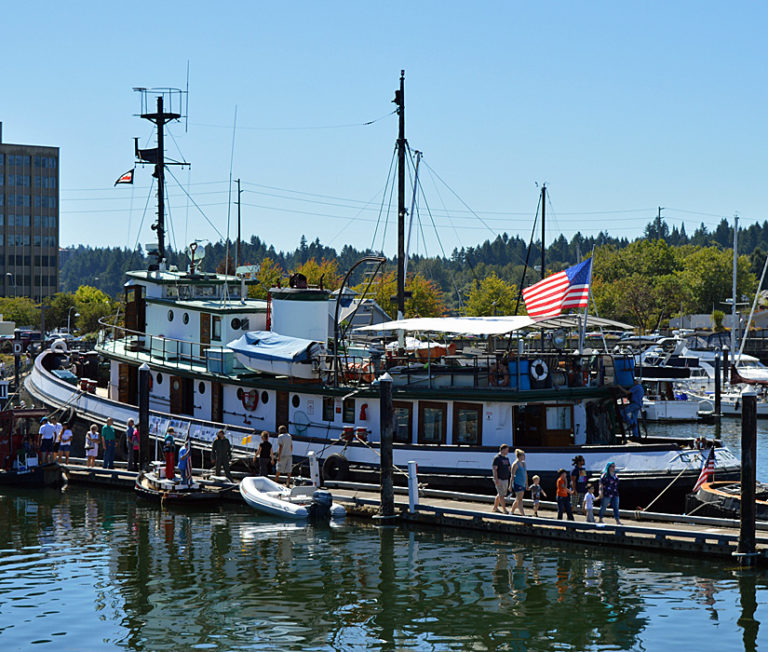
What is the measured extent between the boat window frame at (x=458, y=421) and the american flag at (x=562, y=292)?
9.49 ft

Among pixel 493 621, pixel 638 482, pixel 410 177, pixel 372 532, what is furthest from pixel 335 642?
pixel 410 177

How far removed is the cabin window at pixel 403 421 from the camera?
27.1m

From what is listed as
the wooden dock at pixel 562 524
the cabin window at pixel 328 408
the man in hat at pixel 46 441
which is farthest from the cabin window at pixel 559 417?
the man in hat at pixel 46 441

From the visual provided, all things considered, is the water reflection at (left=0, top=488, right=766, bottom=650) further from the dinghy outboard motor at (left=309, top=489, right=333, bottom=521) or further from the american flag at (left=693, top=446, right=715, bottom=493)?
the american flag at (left=693, top=446, right=715, bottom=493)

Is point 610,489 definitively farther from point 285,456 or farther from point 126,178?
point 126,178

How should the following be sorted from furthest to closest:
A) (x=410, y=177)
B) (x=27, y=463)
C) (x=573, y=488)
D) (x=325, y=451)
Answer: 1. (x=410, y=177)
2. (x=27, y=463)
3. (x=325, y=451)
4. (x=573, y=488)

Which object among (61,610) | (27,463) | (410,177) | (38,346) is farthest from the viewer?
(38,346)

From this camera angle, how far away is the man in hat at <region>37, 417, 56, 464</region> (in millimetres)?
30109

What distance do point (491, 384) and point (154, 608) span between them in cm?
1099

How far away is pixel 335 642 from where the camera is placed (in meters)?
16.4

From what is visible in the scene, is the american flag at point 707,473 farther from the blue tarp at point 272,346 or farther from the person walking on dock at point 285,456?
the blue tarp at point 272,346

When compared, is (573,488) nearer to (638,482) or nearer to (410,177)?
(638,482)

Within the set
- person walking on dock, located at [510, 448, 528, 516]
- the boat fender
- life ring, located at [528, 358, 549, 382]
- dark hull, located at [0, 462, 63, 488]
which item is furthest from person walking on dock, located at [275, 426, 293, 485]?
dark hull, located at [0, 462, 63, 488]

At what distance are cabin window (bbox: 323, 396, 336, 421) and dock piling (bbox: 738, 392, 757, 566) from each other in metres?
12.2
